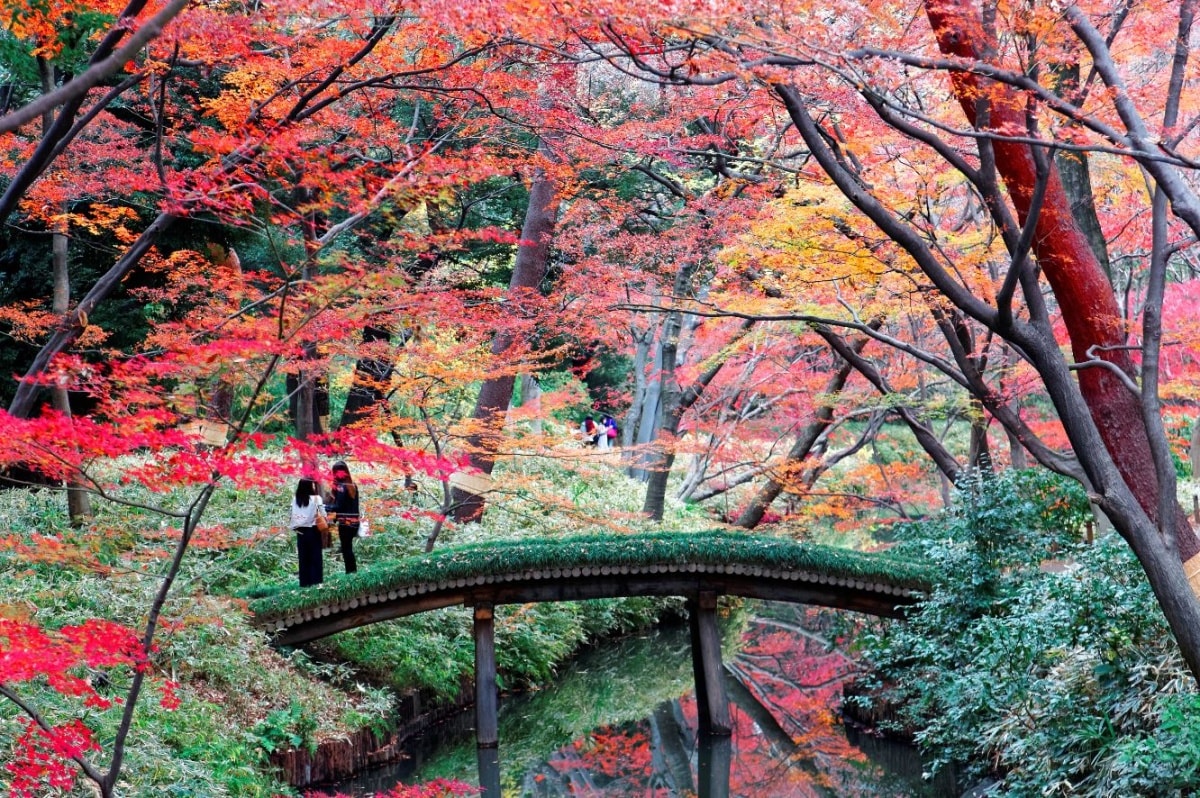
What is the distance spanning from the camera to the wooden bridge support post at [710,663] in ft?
38.7

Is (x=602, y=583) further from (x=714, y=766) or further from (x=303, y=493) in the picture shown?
(x=303, y=493)

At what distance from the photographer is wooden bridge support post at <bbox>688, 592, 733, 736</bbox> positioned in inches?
464

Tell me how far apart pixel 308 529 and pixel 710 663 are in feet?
15.1

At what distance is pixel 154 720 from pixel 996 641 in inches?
251

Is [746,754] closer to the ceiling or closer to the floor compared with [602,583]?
closer to the floor

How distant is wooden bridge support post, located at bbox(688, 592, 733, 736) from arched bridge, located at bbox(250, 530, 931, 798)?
0.4 inches

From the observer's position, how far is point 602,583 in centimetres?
1170

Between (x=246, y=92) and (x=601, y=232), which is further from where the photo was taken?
(x=601, y=232)

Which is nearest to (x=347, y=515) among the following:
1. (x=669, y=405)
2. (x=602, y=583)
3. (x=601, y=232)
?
(x=602, y=583)

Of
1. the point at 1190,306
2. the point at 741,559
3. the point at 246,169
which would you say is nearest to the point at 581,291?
the point at 741,559

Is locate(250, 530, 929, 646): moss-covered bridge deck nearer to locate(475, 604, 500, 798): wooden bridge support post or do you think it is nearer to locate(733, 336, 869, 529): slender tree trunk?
locate(475, 604, 500, 798): wooden bridge support post

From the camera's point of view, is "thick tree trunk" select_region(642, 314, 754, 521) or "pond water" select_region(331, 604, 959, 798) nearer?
"pond water" select_region(331, 604, 959, 798)

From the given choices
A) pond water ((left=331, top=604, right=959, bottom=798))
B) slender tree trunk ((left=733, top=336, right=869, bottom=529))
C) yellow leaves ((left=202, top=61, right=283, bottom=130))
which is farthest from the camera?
slender tree trunk ((left=733, top=336, right=869, bottom=529))

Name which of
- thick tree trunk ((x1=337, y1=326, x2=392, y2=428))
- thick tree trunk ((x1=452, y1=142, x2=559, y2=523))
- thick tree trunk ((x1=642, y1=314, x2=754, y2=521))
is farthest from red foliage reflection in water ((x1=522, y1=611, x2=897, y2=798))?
thick tree trunk ((x1=337, y1=326, x2=392, y2=428))
